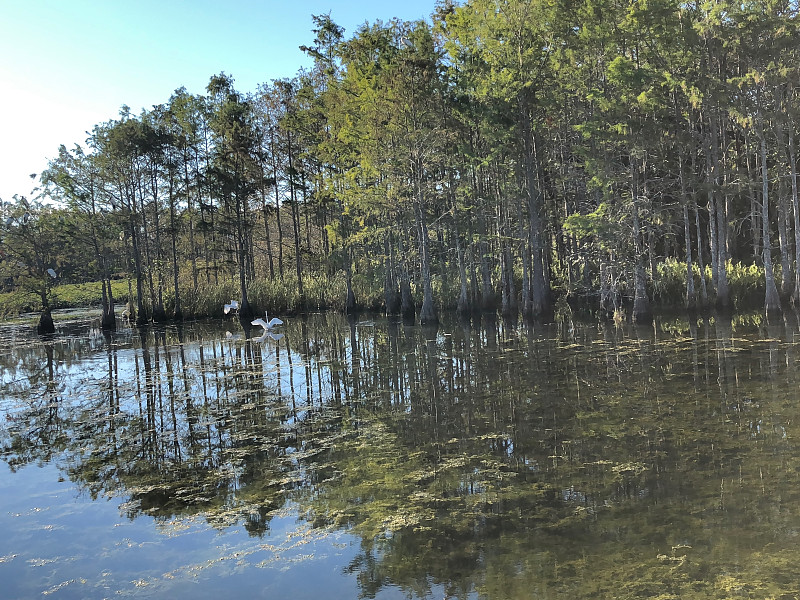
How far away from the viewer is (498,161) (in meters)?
24.8

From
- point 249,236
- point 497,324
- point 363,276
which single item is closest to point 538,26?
point 497,324

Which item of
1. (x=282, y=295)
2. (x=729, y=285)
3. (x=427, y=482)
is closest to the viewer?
(x=427, y=482)

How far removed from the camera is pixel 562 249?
31359 millimetres

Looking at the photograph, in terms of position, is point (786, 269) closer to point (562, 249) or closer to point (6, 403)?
point (562, 249)

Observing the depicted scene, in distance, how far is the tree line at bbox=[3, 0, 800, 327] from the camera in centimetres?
1886

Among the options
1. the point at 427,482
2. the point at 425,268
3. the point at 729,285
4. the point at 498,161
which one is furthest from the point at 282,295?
the point at 427,482

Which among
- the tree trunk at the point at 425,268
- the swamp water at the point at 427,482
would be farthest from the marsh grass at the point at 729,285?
the swamp water at the point at 427,482

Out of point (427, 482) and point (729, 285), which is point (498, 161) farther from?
point (427, 482)

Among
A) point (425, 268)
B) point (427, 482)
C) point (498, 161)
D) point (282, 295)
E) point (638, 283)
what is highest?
point (498, 161)

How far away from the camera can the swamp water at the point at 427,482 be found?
4.38 m

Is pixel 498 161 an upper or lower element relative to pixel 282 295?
upper

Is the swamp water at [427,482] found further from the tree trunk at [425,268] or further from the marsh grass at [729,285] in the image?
the tree trunk at [425,268]

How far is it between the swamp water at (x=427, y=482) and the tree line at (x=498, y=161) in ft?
30.2

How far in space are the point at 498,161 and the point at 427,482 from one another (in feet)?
68.0
